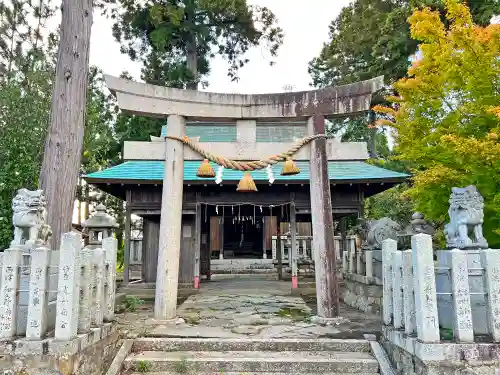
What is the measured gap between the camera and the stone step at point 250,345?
5.29 metres

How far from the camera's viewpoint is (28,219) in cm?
547

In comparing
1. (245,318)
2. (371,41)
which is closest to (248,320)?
(245,318)

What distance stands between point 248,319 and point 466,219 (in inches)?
167

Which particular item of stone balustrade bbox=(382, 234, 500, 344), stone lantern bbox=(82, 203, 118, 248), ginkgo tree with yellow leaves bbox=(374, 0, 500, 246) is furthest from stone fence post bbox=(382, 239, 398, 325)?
stone lantern bbox=(82, 203, 118, 248)

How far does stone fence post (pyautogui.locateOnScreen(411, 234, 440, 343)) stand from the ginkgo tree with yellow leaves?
249 centimetres

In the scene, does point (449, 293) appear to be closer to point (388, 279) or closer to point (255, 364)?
point (388, 279)

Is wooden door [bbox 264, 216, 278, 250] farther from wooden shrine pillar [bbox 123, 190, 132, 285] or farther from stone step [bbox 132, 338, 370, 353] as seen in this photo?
stone step [bbox 132, 338, 370, 353]

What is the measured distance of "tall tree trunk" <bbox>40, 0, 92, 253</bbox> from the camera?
6402 millimetres

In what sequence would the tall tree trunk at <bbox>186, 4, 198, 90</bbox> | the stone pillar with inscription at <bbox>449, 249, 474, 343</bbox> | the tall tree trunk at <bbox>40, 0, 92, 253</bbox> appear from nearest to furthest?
1. the stone pillar with inscription at <bbox>449, 249, 474, 343</bbox>
2. the tall tree trunk at <bbox>40, 0, 92, 253</bbox>
3. the tall tree trunk at <bbox>186, 4, 198, 90</bbox>

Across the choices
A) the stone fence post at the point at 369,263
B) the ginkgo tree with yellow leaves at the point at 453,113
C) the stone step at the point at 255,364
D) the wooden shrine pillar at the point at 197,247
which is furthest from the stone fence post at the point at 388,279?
the wooden shrine pillar at the point at 197,247

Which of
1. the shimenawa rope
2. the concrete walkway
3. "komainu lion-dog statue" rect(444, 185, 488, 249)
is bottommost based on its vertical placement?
the concrete walkway

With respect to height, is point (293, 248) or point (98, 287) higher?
point (293, 248)

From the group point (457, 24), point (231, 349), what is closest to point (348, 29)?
point (457, 24)

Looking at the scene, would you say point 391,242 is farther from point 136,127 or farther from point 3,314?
point 136,127
